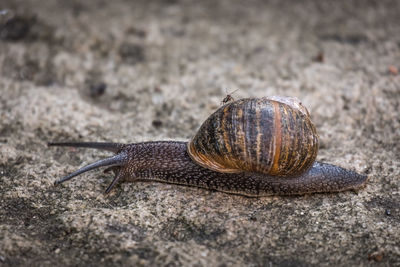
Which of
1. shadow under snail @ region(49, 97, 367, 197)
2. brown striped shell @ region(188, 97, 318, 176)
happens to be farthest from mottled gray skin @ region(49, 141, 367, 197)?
brown striped shell @ region(188, 97, 318, 176)

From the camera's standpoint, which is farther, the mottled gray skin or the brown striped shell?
the mottled gray skin

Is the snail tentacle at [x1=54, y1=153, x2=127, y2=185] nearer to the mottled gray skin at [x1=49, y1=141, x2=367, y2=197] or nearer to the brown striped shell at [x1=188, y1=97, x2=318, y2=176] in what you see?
the mottled gray skin at [x1=49, y1=141, x2=367, y2=197]

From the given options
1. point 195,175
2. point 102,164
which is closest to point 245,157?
point 195,175

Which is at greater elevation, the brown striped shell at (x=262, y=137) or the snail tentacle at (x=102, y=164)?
the brown striped shell at (x=262, y=137)

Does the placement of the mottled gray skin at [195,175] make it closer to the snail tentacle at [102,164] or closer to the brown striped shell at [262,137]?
the snail tentacle at [102,164]

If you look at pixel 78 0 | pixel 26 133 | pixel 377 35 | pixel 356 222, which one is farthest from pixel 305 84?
pixel 78 0

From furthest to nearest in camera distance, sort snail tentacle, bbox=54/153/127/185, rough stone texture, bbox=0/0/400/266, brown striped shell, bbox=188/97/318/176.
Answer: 1. snail tentacle, bbox=54/153/127/185
2. brown striped shell, bbox=188/97/318/176
3. rough stone texture, bbox=0/0/400/266

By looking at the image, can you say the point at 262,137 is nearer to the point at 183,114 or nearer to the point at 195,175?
the point at 195,175

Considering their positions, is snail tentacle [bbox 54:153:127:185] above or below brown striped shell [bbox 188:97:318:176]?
below

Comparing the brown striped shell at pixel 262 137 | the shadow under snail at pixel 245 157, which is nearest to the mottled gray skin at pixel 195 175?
the shadow under snail at pixel 245 157
